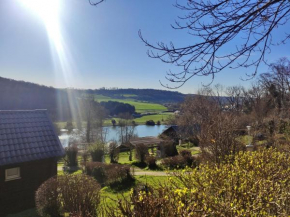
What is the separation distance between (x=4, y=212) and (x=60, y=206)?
9.89ft

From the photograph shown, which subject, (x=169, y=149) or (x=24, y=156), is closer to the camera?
(x=24, y=156)

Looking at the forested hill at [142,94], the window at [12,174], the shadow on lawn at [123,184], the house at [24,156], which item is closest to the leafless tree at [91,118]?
the shadow on lawn at [123,184]

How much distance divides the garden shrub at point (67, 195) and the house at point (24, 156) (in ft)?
7.29

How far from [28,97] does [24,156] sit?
41.0 metres

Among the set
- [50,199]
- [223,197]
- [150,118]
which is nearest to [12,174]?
[50,199]

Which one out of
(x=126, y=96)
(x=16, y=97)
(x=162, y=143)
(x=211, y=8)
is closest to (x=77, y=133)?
(x=16, y=97)

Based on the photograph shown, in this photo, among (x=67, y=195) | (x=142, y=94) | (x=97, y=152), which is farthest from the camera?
(x=142, y=94)

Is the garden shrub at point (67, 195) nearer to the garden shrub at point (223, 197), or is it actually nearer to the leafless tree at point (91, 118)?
the garden shrub at point (223, 197)

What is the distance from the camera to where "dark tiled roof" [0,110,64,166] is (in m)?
9.26

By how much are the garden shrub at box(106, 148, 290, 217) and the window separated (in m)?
7.04

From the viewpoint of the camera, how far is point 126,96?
12312 centimetres

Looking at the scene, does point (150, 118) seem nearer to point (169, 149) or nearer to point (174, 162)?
point (169, 149)

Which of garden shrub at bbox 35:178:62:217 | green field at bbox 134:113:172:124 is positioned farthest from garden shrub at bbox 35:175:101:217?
green field at bbox 134:113:172:124

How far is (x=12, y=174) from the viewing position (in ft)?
29.9
